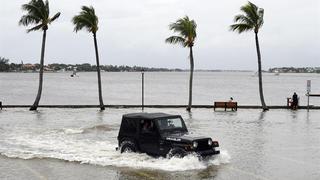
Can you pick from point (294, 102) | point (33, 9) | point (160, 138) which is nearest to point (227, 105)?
point (294, 102)

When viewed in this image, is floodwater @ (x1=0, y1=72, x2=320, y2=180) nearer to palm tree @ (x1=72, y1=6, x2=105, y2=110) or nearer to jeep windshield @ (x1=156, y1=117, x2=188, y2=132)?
jeep windshield @ (x1=156, y1=117, x2=188, y2=132)

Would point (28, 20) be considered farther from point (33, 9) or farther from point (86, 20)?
point (86, 20)

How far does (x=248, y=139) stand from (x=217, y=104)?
19.0 metres

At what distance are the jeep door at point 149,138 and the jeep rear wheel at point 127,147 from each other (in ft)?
1.30

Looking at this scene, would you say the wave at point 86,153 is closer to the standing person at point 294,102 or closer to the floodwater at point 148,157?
the floodwater at point 148,157

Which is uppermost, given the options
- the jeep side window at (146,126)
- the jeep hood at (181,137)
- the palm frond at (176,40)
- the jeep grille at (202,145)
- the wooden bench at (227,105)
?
the palm frond at (176,40)

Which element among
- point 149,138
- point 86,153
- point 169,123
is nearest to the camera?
point 149,138

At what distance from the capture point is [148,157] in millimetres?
17219

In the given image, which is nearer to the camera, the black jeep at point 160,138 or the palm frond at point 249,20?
the black jeep at point 160,138

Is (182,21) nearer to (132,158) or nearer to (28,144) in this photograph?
(28,144)

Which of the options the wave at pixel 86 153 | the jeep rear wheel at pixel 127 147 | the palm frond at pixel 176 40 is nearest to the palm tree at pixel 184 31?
the palm frond at pixel 176 40

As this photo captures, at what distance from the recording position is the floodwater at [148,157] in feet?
50.2

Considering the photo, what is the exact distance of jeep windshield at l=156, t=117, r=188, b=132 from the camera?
55.9 ft

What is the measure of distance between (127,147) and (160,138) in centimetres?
179
